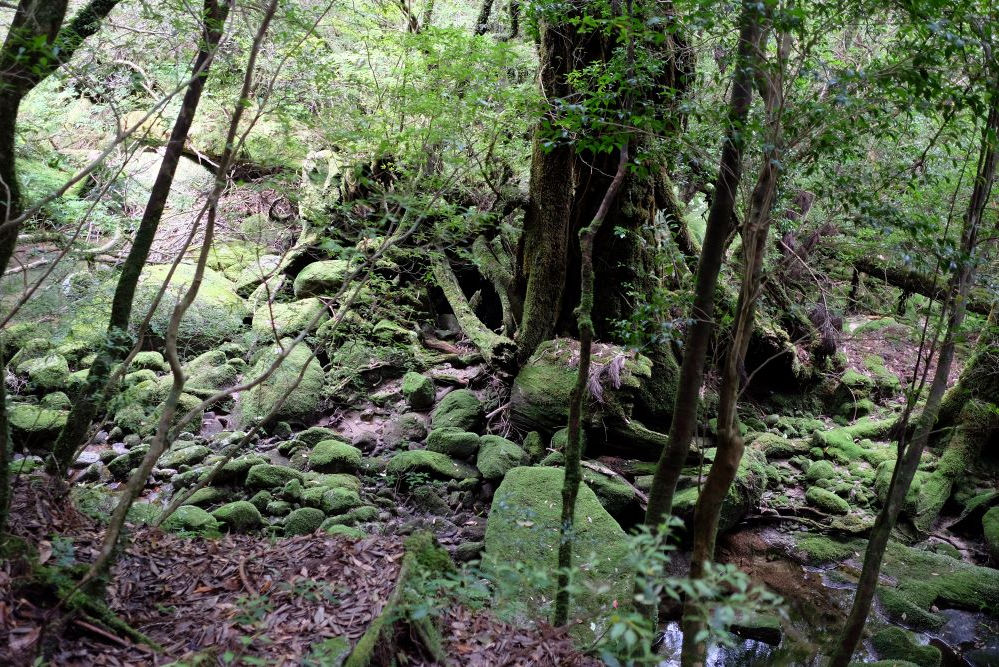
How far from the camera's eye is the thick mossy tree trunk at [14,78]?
10.5ft

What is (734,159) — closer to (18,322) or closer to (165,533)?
(165,533)

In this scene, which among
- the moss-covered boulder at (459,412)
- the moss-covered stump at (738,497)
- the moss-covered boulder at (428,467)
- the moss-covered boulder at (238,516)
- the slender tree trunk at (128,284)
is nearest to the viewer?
the slender tree trunk at (128,284)

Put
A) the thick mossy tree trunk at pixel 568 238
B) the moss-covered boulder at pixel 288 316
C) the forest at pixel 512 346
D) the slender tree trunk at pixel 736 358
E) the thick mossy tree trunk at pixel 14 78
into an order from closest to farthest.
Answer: the thick mossy tree trunk at pixel 14 78 → the forest at pixel 512 346 → the slender tree trunk at pixel 736 358 → the thick mossy tree trunk at pixel 568 238 → the moss-covered boulder at pixel 288 316

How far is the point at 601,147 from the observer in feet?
13.4

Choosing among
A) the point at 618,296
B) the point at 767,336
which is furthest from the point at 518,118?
the point at 767,336

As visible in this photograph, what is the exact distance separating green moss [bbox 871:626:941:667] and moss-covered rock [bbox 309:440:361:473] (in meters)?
5.85

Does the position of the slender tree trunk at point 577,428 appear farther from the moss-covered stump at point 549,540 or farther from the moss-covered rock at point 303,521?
the moss-covered rock at point 303,521

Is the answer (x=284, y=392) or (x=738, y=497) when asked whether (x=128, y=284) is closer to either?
(x=284, y=392)

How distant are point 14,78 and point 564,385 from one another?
21.3 ft

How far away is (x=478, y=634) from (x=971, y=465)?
8415 mm

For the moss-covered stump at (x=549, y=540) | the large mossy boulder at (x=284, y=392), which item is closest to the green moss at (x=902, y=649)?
the moss-covered stump at (x=549, y=540)

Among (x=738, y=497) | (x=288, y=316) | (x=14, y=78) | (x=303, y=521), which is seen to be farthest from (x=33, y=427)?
(x=738, y=497)

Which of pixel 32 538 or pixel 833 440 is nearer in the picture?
pixel 32 538

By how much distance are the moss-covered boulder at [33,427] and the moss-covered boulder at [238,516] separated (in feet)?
8.86
